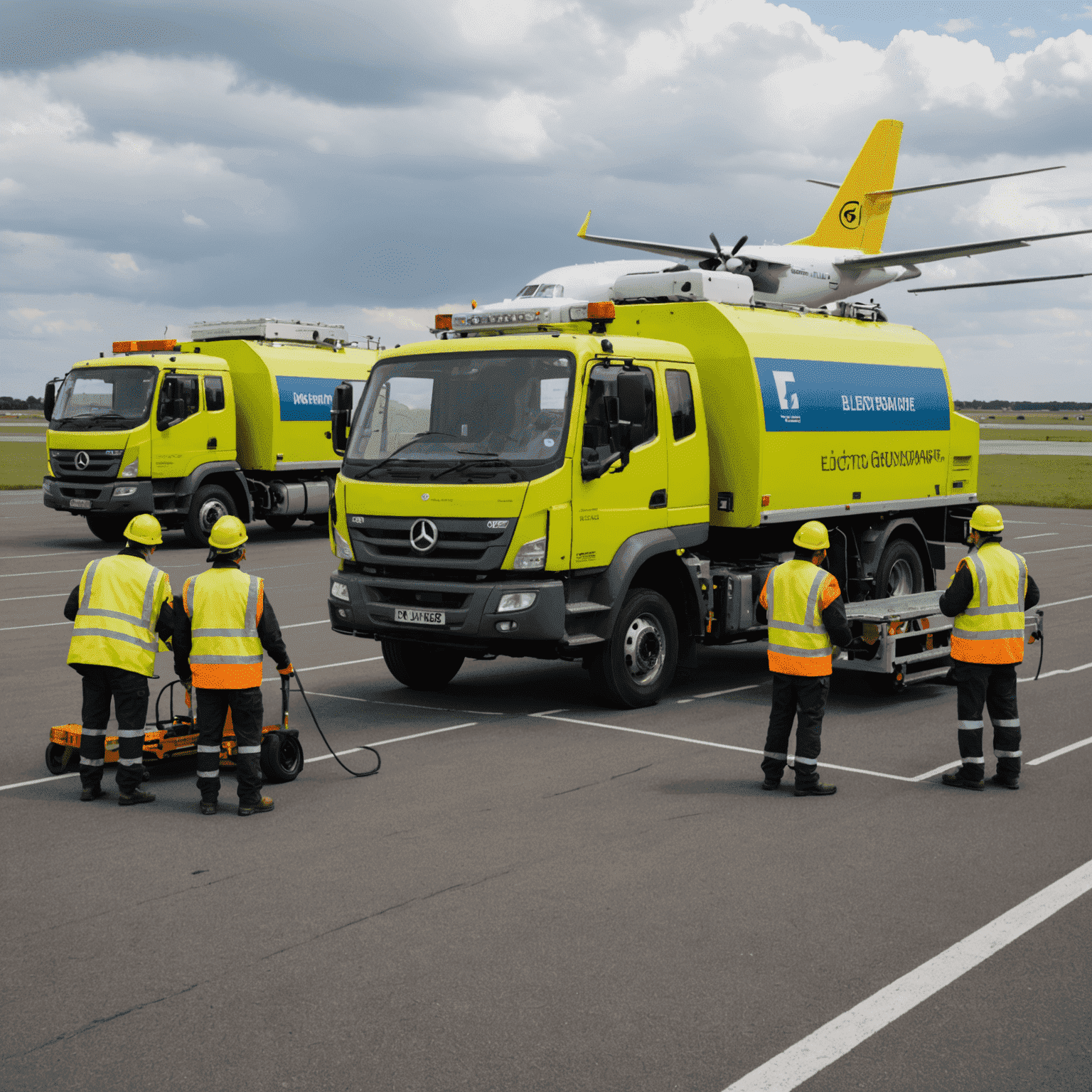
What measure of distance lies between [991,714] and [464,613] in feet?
12.7

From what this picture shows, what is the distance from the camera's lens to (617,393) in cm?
988

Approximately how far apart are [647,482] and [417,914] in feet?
17.9

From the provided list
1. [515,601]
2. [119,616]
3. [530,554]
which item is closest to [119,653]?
[119,616]

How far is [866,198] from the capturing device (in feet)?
126

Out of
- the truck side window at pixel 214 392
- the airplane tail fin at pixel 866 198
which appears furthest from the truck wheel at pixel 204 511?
the airplane tail fin at pixel 866 198

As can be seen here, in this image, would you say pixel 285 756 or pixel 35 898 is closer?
pixel 35 898

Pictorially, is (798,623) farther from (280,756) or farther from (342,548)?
(342,548)

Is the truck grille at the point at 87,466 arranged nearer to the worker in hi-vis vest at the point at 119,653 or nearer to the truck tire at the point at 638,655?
the truck tire at the point at 638,655

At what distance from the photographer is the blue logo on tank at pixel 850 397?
11.6m

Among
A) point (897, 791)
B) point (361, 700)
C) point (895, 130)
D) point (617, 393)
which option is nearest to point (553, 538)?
point (617, 393)

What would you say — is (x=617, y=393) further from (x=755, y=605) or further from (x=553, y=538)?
(x=755, y=605)

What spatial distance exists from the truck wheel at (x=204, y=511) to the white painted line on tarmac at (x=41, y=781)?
15.2m

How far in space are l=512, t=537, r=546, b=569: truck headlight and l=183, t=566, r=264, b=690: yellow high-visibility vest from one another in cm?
255

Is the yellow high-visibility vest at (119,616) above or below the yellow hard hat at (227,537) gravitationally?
below
